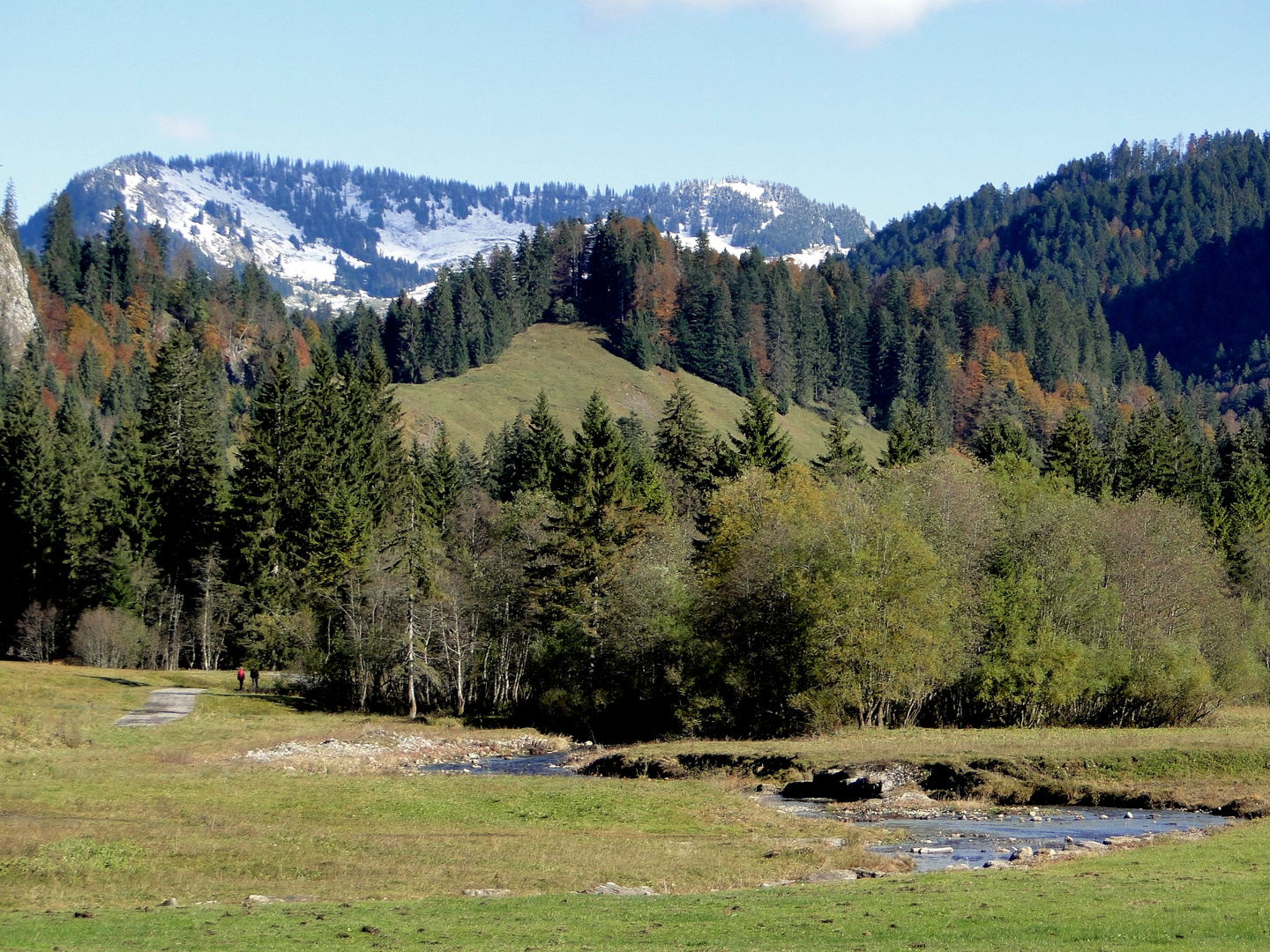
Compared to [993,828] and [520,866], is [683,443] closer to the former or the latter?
[993,828]

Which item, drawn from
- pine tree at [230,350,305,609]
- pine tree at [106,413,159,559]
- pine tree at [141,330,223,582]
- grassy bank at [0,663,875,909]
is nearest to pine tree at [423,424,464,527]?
pine tree at [230,350,305,609]

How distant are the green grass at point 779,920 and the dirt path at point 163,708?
39392mm

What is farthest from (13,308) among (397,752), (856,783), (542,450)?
(856,783)

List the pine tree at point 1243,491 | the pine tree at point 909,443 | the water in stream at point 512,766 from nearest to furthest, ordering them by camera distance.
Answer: the water in stream at point 512,766
the pine tree at point 1243,491
the pine tree at point 909,443

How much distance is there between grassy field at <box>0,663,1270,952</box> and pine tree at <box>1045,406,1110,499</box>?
165 ft

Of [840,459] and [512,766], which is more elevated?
[840,459]

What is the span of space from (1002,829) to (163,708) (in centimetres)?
4651

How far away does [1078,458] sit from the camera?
10000 centimetres

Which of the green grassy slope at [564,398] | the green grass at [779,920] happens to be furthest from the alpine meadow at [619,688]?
the green grassy slope at [564,398]

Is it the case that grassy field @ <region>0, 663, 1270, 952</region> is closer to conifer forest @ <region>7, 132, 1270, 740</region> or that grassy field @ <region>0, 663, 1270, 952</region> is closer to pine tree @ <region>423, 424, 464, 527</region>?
conifer forest @ <region>7, 132, 1270, 740</region>

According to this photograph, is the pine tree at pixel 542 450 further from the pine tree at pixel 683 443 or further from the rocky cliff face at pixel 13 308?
the rocky cliff face at pixel 13 308

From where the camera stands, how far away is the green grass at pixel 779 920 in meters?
18.6

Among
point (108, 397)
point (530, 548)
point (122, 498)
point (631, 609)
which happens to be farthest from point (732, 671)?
point (108, 397)

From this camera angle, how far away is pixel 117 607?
87062mm
